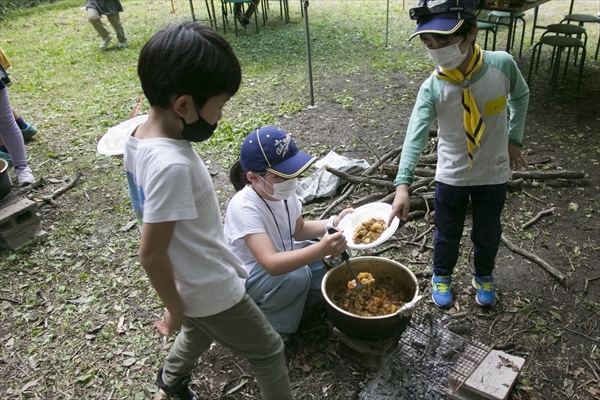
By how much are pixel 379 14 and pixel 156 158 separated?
1109cm

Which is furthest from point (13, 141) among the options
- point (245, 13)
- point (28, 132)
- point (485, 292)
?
point (245, 13)

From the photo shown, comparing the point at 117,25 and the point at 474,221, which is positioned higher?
the point at 117,25

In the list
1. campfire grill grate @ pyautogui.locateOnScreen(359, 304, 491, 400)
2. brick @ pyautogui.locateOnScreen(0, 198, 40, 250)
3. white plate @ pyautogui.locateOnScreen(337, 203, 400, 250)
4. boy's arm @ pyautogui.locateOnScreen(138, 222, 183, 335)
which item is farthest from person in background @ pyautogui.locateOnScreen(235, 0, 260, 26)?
boy's arm @ pyautogui.locateOnScreen(138, 222, 183, 335)

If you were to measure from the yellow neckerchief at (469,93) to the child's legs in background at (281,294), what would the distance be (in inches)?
46.9

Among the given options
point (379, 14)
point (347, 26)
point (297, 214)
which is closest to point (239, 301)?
point (297, 214)

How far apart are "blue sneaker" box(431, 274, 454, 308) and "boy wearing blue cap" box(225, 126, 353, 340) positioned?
756mm

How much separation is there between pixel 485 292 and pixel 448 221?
0.57 metres

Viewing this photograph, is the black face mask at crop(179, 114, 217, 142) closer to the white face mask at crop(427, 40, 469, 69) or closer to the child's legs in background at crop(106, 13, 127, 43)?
the white face mask at crop(427, 40, 469, 69)

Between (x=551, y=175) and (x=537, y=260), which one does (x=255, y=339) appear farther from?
(x=551, y=175)

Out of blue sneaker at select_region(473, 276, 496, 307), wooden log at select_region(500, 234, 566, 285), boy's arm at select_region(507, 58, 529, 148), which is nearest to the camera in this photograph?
boy's arm at select_region(507, 58, 529, 148)

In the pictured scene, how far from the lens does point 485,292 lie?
9.40 feet

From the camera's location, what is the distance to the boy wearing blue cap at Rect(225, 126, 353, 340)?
2.15 metres

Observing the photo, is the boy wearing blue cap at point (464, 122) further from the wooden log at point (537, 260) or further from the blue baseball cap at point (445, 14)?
the wooden log at point (537, 260)

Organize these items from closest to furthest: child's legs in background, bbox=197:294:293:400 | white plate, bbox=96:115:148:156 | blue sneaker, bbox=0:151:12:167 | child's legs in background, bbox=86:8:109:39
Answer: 1. child's legs in background, bbox=197:294:293:400
2. white plate, bbox=96:115:148:156
3. blue sneaker, bbox=0:151:12:167
4. child's legs in background, bbox=86:8:109:39
